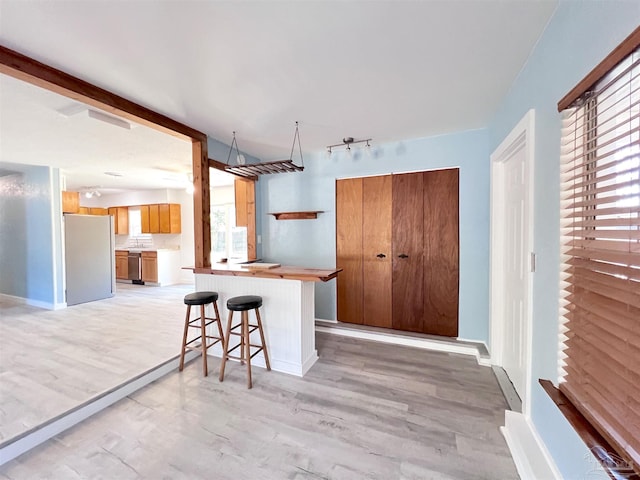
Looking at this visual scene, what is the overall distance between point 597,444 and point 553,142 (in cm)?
130

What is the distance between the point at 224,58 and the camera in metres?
1.64

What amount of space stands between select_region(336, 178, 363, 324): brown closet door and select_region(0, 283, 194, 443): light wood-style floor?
2.06 m

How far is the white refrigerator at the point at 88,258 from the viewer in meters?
4.68

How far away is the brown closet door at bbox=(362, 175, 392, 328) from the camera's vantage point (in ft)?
10.7

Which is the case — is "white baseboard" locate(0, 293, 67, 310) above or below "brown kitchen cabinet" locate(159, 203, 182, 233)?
below

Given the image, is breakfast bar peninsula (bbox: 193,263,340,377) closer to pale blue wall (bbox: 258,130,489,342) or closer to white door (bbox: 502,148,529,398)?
pale blue wall (bbox: 258,130,489,342)

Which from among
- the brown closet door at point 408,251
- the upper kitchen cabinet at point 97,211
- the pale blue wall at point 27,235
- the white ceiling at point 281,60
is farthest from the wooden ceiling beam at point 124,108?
the upper kitchen cabinet at point 97,211

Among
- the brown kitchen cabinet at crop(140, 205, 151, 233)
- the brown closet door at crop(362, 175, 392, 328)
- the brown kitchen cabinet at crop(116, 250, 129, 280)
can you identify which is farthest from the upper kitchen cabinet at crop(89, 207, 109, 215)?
the brown closet door at crop(362, 175, 392, 328)

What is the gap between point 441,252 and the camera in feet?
9.85

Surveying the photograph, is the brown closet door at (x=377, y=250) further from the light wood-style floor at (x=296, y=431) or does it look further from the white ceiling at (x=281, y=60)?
the light wood-style floor at (x=296, y=431)

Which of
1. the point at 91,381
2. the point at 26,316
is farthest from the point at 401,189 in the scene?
the point at 26,316

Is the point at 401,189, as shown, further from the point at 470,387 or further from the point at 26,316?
the point at 26,316

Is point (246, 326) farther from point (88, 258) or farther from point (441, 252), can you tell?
point (88, 258)

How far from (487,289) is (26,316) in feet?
21.4
